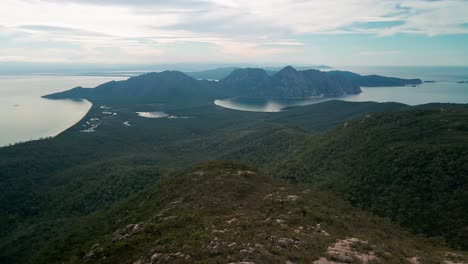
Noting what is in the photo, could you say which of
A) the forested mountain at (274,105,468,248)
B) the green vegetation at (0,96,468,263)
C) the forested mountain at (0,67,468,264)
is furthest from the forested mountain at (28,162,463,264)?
the forested mountain at (274,105,468,248)

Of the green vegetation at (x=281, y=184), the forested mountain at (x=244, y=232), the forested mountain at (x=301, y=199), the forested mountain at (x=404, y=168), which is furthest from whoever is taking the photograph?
the forested mountain at (x=404, y=168)

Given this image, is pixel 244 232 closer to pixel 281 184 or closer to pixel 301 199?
pixel 301 199

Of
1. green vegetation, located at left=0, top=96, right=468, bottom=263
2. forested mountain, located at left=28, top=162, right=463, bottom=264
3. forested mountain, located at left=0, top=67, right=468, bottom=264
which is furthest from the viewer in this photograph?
green vegetation, located at left=0, top=96, right=468, bottom=263

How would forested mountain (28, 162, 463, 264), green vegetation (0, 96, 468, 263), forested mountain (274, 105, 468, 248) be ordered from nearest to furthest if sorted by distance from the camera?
forested mountain (28, 162, 463, 264) < green vegetation (0, 96, 468, 263) < forested mountain (274, 105, 468, 248)

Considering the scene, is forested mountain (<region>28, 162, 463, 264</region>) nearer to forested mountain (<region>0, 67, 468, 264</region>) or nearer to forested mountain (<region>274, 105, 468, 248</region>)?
forested mountain (<region>0, 67, 468, 264</region>)

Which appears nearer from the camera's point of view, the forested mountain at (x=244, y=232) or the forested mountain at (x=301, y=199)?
the forested mountain at (x=244, y=232)

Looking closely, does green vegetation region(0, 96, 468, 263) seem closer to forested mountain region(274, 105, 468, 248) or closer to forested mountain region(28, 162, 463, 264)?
forested mountain region(274, 105, 468, 248)

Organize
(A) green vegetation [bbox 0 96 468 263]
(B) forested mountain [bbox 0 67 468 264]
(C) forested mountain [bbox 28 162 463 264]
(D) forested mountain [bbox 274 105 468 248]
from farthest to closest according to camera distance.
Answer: (D) forested mountain [bbox 274 105 468 248] → (A) green vegetation [bbox 0 96 468 263] → (B) forested mountain [bbox 0 67 468 264] → (C) forested mountain [bbox 28 162 463 264]

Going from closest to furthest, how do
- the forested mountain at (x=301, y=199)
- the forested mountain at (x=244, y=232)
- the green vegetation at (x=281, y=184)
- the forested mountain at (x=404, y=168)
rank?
the forested mountain at (x=244, y=232) < the forested mountain at (x=301, y=199) < the green vegetation at (x=281, y=184) < the forested mountain at (x=404, y=168)

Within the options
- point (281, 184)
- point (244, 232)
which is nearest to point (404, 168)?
point (281, 184)

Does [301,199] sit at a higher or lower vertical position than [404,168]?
lower

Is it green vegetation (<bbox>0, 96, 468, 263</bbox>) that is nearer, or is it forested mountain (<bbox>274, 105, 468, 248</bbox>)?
green vegetation (<bbox>0, 96, 468, 263</bbox>)

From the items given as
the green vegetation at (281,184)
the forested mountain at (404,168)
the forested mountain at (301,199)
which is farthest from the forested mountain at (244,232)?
the forested mountain at (404,168)

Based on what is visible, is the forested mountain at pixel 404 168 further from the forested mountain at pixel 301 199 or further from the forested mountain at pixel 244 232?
the forested mountain at pixel 244 232
